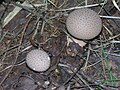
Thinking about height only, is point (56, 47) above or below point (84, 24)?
below

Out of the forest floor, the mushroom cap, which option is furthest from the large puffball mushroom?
the mushroom cap

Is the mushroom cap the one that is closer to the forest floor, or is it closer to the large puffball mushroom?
the forest floor

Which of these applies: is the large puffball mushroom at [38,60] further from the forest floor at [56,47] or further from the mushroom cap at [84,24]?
the mushroom cap at [84,24]

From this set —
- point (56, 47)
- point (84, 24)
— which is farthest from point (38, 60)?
point (84, 24)

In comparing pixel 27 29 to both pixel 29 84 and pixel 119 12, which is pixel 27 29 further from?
pixel 119 12

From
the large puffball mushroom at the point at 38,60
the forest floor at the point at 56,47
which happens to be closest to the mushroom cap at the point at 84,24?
the forest floor at the point at 56,47

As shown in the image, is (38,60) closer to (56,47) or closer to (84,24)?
(56,47)

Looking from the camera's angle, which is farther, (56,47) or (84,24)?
(56,47)
